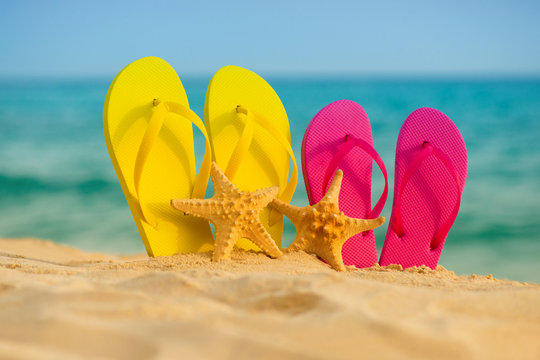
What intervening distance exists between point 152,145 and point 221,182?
30 cm

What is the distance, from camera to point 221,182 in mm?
1873

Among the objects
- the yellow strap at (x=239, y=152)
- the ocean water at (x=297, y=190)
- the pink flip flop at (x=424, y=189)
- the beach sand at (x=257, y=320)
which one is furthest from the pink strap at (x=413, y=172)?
the ocean water at (x=297, y=190)

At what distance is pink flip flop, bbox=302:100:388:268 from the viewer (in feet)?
7.02

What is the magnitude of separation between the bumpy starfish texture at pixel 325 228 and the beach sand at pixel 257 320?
26.6 inches

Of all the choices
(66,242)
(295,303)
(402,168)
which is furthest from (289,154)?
(66,242)

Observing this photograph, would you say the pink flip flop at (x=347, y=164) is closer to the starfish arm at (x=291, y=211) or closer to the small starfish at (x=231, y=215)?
the starfish arm at (x=291, y=211)

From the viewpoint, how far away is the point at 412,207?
2.27m

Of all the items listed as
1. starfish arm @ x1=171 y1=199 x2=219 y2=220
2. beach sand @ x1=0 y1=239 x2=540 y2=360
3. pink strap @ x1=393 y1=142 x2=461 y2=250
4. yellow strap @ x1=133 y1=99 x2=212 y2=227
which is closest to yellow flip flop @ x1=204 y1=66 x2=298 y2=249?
yellow strap @ x1=133 y1=99 x2=212 y2=227

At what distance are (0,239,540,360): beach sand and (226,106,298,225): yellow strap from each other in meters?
0.77

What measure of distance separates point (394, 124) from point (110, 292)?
9.06 meters

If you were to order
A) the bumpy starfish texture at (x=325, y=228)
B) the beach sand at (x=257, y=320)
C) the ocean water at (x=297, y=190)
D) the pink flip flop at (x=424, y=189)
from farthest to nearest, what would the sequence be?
the ocean water at (x=297, y=190) < the pink flip flop at (x=424, y=189) < the bumpy starfish texture at (x=325, y=228) < the beach sand at (x=257, y=320)

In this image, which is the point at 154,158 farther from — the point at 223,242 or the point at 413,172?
the point at 413,172

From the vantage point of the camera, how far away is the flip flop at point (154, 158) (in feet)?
6.32

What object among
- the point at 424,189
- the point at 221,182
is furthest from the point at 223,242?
the point at 424,189
